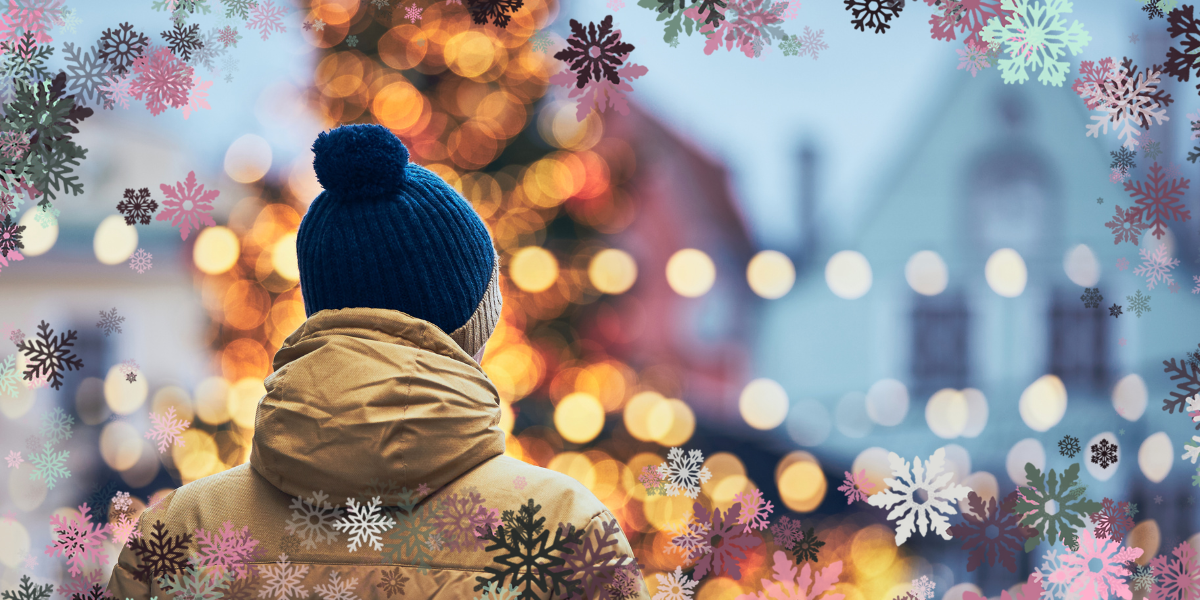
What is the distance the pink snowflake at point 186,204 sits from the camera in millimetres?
1185

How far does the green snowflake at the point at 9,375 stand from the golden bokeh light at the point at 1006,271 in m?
1.93

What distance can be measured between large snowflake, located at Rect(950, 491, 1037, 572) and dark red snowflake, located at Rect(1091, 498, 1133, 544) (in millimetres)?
111

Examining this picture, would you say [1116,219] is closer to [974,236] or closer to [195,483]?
[195,483]

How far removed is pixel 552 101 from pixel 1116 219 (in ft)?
4.67

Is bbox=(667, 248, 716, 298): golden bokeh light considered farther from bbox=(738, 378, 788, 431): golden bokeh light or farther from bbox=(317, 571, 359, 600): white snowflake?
bbox=(317, 571, 359, 600): white snowflake

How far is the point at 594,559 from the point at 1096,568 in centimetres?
88

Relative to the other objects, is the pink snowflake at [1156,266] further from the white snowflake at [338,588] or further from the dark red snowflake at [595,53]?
the white snowflake at [338,588]

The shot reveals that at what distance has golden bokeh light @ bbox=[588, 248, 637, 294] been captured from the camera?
2.09 metres

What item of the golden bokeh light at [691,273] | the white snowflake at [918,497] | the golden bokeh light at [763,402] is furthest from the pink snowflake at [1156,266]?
the golden bokeh light at [691,273]

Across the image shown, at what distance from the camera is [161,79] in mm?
1170

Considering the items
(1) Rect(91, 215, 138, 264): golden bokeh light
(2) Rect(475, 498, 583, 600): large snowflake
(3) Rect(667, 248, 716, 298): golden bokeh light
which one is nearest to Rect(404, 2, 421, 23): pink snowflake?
(1) Rect(91, 215, 138, 264): golden bokeh light

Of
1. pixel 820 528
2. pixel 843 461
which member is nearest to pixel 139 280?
pixel 820 528

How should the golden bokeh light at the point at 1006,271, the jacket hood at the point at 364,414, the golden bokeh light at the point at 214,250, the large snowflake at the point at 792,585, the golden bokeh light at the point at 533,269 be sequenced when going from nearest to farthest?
the jacket hood at the point at 364,414 < the large snowflake at the point at 792,585 < the golden bokeh light at the point at 1006,271 < the golden bokeh light at the point at 214,250 < the golden bokeh light at the point at 533,269

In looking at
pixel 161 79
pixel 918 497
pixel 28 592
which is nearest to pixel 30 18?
pixel 161 79
